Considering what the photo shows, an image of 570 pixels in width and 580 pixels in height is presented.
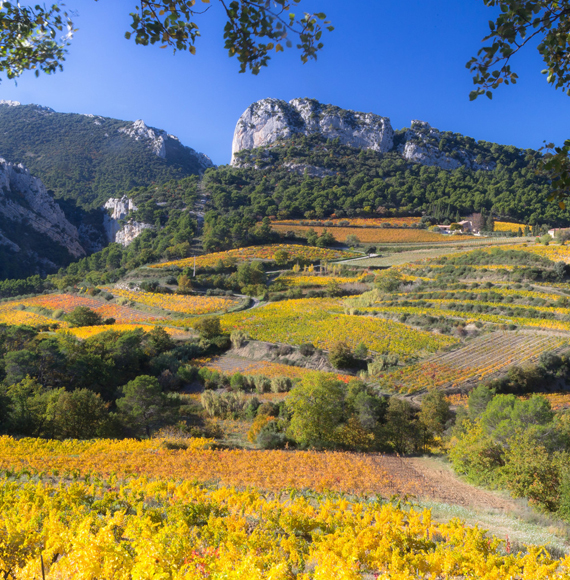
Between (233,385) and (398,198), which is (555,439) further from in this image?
(398,198)

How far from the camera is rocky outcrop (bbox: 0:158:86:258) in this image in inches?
2921

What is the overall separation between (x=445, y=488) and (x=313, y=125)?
414 ft

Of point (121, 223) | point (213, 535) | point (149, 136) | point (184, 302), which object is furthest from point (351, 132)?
point (213, 535)

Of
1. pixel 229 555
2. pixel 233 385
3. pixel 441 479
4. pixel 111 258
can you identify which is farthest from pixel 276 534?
pixel 111 258

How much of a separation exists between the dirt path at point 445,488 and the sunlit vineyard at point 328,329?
38.0ft

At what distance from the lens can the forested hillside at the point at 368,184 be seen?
3194 inches

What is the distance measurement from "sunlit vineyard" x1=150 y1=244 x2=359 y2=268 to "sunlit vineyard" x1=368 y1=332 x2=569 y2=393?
117 feet

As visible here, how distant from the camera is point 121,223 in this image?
8169 centimetres

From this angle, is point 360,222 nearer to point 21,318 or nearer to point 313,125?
point 313,125

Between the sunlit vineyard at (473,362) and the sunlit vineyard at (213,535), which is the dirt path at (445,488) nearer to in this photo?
the sunlit vineyard at (213,535)

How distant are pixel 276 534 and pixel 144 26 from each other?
619cm

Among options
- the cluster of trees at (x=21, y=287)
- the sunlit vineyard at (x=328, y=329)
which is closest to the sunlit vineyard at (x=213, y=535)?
the sunlit vineyard at (x=328, y=329)

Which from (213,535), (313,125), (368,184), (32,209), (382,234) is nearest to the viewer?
(213,535)

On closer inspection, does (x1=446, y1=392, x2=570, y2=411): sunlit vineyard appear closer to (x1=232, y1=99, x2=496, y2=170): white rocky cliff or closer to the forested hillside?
the forested hillside
